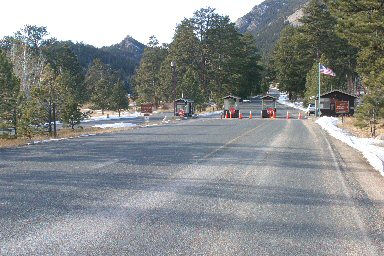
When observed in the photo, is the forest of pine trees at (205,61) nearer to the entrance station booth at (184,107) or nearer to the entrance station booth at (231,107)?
the entrance station booth at (184,107)

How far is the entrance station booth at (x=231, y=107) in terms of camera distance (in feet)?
174

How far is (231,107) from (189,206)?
5095 centimetres

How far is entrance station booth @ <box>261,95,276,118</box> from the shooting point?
52906 mm

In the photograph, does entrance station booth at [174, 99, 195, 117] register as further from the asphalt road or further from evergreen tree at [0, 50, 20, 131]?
the asphalt road

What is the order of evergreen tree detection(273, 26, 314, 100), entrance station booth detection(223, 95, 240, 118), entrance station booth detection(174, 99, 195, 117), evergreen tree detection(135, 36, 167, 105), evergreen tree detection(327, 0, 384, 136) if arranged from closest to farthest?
1. evergreen tree detection(327, 0, 384, 136)
2. entrance station booth detection(174, 99, 195, 117)
3. entrance station booth detection(223, 95, 240, 118)
4. evergreen tree detection(135, 36, 167, 105)
5. evergreen tree detection(273, 26, 314, 100)

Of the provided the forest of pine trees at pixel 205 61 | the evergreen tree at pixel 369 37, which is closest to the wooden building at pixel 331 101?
the forest of pine trees at pixel 205 61

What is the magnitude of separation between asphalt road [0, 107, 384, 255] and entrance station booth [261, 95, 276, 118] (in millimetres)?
39911

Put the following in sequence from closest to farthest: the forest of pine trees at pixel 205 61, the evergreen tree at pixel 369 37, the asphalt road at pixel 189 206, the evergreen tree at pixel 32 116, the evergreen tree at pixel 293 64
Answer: the asphalt road at pixel 189 206
the evergreen tree at pixel 32 116
the evergreen tree at pixel 369 37
the forest of pine trees at pixel 205 61
the evergreen tree at pixel 293 64

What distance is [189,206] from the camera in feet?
23.7

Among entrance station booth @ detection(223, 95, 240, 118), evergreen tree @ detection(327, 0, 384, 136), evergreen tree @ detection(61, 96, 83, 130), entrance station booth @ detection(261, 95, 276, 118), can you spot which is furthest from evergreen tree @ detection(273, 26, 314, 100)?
evergreen tree @ detection(61, 96, 83, 130)

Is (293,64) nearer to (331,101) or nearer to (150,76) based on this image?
(150,76)

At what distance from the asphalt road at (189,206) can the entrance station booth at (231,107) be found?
39.6 m

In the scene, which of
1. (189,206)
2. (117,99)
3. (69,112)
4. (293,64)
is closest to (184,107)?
(117,99)

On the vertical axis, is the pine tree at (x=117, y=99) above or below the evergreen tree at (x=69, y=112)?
above
